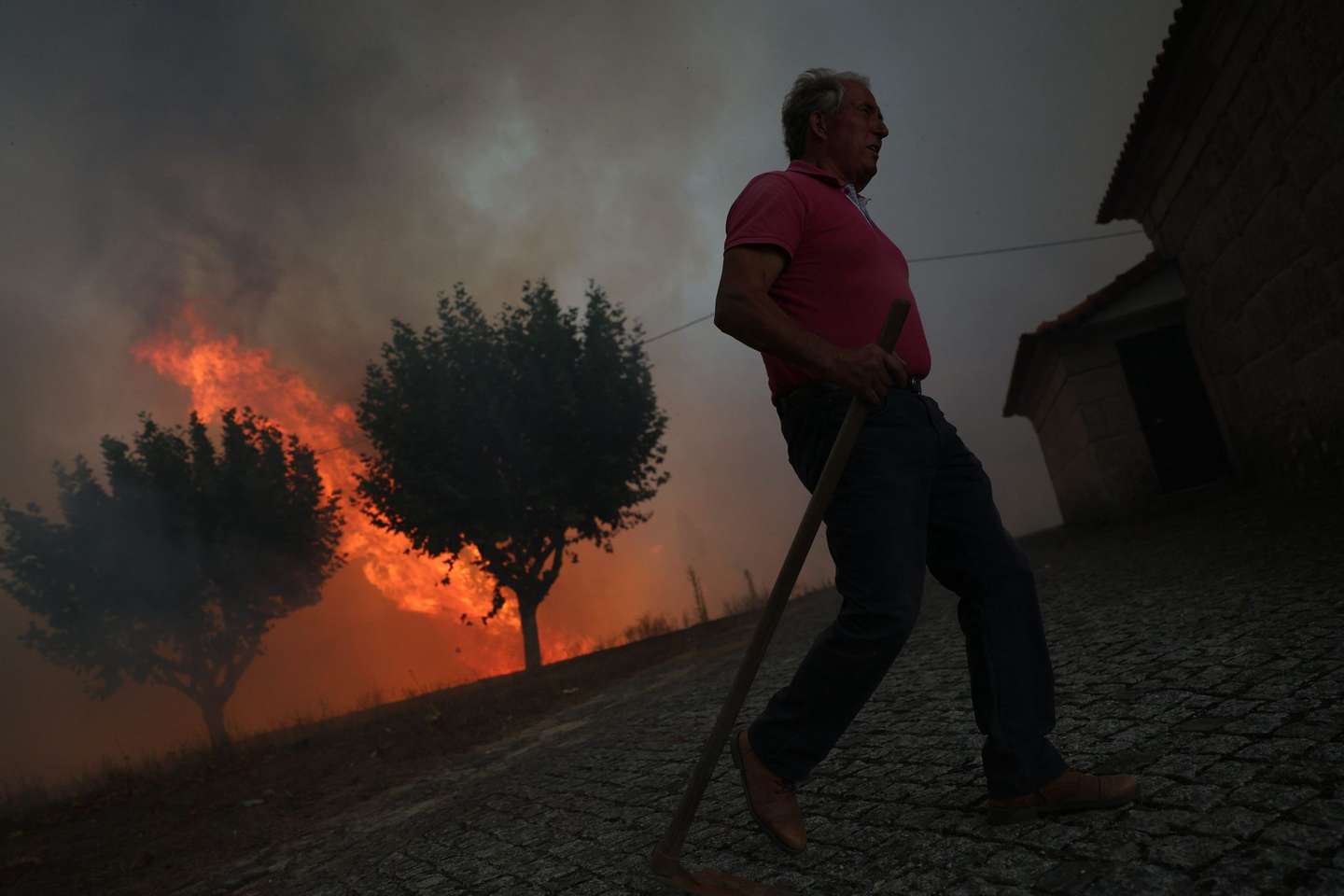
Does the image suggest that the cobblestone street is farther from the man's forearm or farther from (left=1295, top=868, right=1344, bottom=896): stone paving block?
the man's forearm

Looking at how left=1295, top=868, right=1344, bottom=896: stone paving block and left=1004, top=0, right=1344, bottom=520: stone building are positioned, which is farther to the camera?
left=1004, top=0, right=1344, bottom=520: stone building

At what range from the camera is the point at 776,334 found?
1.99 metres

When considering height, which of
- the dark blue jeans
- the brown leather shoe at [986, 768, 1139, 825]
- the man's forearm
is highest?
the man's forearm

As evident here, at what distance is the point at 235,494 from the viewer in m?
20.9

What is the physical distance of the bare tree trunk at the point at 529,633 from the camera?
19281 mm

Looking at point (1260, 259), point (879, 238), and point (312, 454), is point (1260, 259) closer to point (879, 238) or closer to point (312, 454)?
point (879, 238)

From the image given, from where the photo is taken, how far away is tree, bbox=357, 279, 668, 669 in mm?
18125

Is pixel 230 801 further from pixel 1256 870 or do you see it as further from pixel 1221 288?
pixel 1221 288

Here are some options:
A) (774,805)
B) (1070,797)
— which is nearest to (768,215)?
(774,805)

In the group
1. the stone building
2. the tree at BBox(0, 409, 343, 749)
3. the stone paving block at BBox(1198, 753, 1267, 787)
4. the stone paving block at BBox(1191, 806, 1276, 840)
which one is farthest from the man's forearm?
the tree at BBox(0, 409, 343, 749)

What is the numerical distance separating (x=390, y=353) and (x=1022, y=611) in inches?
741

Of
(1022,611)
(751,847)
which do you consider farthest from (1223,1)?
(751,847)

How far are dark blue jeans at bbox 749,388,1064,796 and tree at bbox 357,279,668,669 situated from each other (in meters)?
16.2

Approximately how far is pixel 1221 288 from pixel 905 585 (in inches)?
378
